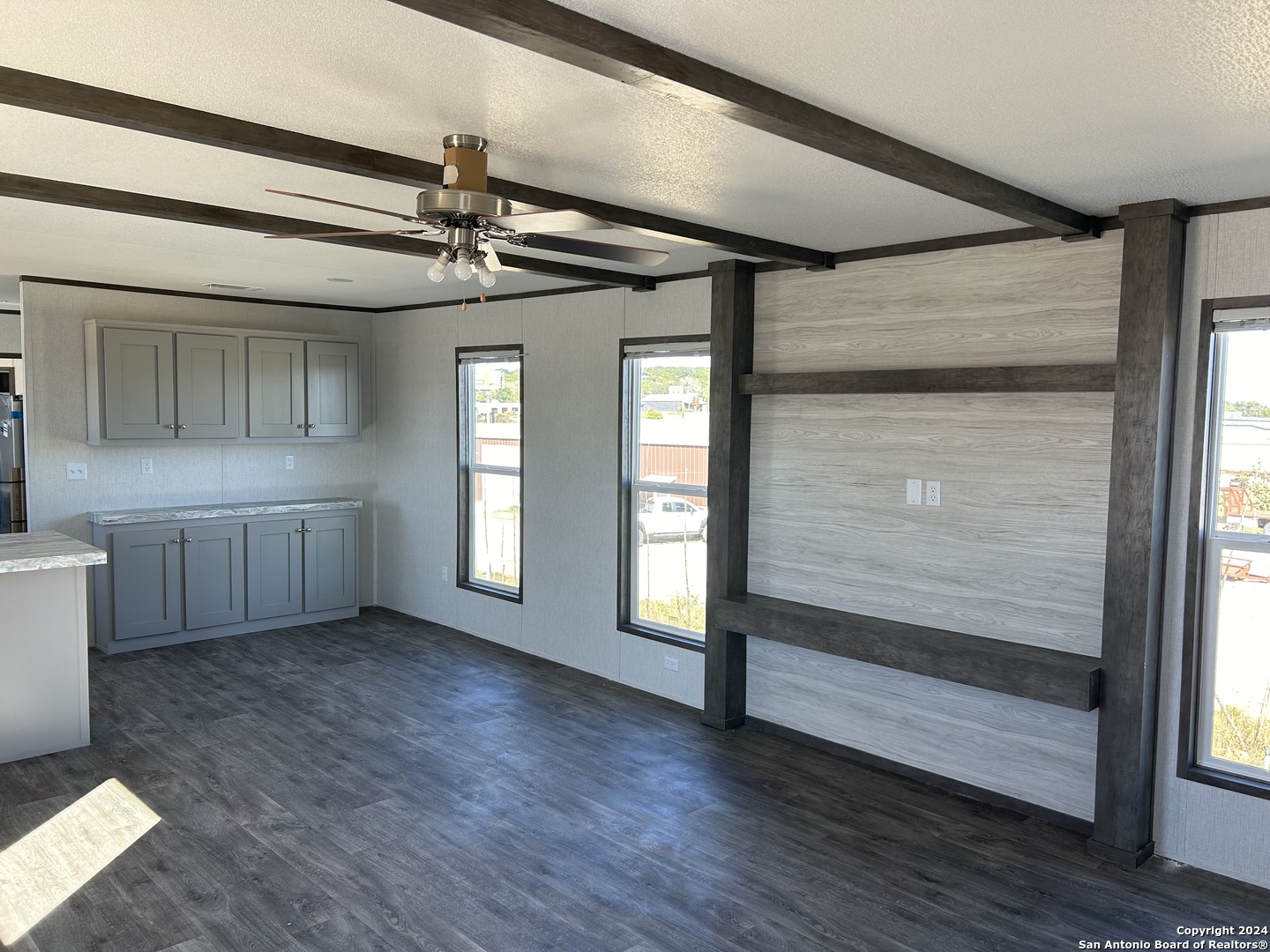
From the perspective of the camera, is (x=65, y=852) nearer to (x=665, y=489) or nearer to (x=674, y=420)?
(x=665, y=489)

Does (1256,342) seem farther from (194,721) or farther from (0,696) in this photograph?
(0,696)

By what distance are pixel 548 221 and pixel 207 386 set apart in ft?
15.6

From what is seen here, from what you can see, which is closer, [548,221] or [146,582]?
[548,221]

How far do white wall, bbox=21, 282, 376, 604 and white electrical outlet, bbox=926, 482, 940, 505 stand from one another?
477 cm

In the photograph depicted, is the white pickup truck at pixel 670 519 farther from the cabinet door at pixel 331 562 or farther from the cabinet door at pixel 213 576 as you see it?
the cabinet door at pixel 213 576

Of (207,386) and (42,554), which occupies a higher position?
(207,386)

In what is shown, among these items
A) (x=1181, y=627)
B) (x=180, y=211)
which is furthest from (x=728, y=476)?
(x=180, y=211)

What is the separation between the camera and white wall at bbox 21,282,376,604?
19.4 feet

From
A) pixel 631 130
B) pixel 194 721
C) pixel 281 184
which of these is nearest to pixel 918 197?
pixel 631 130

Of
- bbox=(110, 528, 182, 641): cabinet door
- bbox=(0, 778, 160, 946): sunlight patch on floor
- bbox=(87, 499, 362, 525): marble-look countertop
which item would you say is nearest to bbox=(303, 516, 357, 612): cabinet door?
bbox=(87, 499, 362, 525): marble-look countertop

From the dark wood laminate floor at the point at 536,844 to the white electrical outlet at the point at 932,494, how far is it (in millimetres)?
1276

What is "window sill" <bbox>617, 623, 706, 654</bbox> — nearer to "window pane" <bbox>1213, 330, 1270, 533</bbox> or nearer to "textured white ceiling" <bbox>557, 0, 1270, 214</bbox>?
"window pane" <bbox>1213, 330, 1270, 533</bbox>

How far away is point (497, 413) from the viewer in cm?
640

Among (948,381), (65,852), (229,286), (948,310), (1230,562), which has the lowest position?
(65,852)
